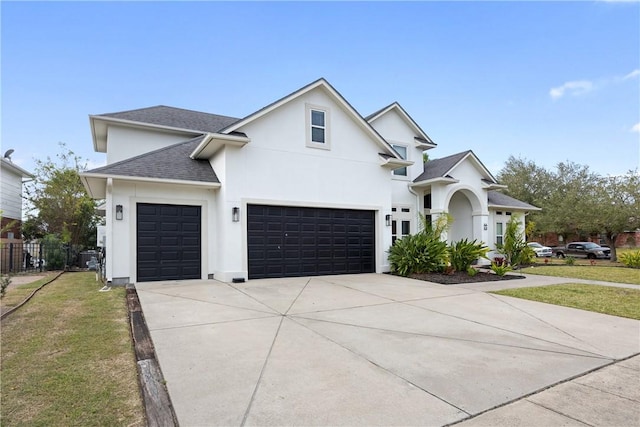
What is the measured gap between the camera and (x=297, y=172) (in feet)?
38.7

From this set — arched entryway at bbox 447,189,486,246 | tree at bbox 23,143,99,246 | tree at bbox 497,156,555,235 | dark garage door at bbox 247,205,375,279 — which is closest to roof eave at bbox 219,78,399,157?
dark garage door at bbox 247,205,375,279

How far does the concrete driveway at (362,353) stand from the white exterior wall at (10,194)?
16.6 meters

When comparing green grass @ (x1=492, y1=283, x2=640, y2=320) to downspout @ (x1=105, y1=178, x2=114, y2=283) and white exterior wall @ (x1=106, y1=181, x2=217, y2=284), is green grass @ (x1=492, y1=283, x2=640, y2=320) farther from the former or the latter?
downspout @ (x1=105, y1=178, x2=114, y2=283)

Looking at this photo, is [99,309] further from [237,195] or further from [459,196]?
[459,196]

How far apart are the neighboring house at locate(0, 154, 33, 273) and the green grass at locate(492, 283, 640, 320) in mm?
21112

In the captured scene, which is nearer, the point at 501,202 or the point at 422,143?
the point at 422,143

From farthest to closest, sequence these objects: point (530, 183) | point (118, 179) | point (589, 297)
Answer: point (530, 183) < point (118, 179) < point (589, 297)

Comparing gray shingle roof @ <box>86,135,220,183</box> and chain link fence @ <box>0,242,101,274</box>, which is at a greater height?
gray shingle roof @ <box>86,135,220,183</box>

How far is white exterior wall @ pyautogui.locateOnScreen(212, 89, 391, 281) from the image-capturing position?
421 inches

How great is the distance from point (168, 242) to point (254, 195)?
3014mm

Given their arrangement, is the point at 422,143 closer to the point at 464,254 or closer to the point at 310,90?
the point at 464,254

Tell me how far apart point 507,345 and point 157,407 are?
4.41 m

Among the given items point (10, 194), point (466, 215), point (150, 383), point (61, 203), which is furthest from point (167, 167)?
point (10, 194)

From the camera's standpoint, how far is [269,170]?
1135cm
